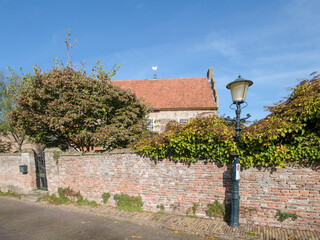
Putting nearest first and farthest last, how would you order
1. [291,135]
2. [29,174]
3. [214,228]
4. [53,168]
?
[291,135]
[214,228]
[53,168]
[29,174]

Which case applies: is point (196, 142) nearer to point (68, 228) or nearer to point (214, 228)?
point (214, 228)

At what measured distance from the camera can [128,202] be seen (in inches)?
278

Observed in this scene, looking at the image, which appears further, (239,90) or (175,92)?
(175,92)

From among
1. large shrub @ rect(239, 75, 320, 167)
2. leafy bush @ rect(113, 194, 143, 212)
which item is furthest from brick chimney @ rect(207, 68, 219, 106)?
leafy bush @ rect(113, 194, 143, 212)

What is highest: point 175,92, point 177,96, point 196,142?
point 175,92

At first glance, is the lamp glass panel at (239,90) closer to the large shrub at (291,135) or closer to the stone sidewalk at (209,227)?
the large shrub at (291,135)

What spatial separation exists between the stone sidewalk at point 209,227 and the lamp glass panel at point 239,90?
3.67 meters

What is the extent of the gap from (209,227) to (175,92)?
16479 mm

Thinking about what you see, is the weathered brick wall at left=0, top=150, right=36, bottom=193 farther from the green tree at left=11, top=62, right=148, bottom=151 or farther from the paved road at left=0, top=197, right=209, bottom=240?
the paved road at left=0, top=197, right=209, bottom=240

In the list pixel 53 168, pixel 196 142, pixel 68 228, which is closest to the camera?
pixel 68 228

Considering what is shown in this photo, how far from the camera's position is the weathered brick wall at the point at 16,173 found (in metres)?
9.88

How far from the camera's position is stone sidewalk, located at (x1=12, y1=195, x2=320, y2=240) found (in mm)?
4723

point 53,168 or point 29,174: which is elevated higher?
point 53,168

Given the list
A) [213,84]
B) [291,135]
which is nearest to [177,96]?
[213,84]
